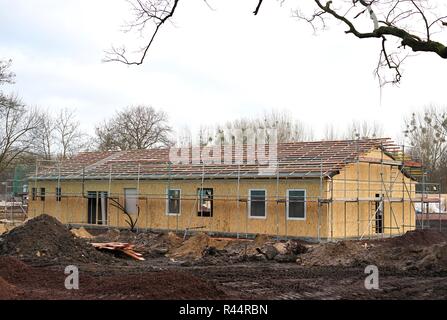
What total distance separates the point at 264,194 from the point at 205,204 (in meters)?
3.39

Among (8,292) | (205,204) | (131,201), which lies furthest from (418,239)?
(8,292)

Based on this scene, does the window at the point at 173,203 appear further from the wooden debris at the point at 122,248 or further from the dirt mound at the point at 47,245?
the dirt mound at the point at 47,245

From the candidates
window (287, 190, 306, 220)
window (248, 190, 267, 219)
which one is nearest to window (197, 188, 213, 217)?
window (248, 190, 267, 219)

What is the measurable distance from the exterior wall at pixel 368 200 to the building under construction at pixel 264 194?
46 mm

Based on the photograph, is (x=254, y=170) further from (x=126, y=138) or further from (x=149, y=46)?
(x=126, y=138)

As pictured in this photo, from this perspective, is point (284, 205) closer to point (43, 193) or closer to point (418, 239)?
point (418, 239)

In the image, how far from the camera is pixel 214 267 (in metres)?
18.2

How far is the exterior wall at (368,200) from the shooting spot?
1011 inches

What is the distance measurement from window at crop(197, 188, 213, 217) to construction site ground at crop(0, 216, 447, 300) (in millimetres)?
3019

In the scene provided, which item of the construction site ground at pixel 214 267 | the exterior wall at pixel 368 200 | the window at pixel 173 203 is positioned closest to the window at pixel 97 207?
the construction site ground at pixel 214 267
